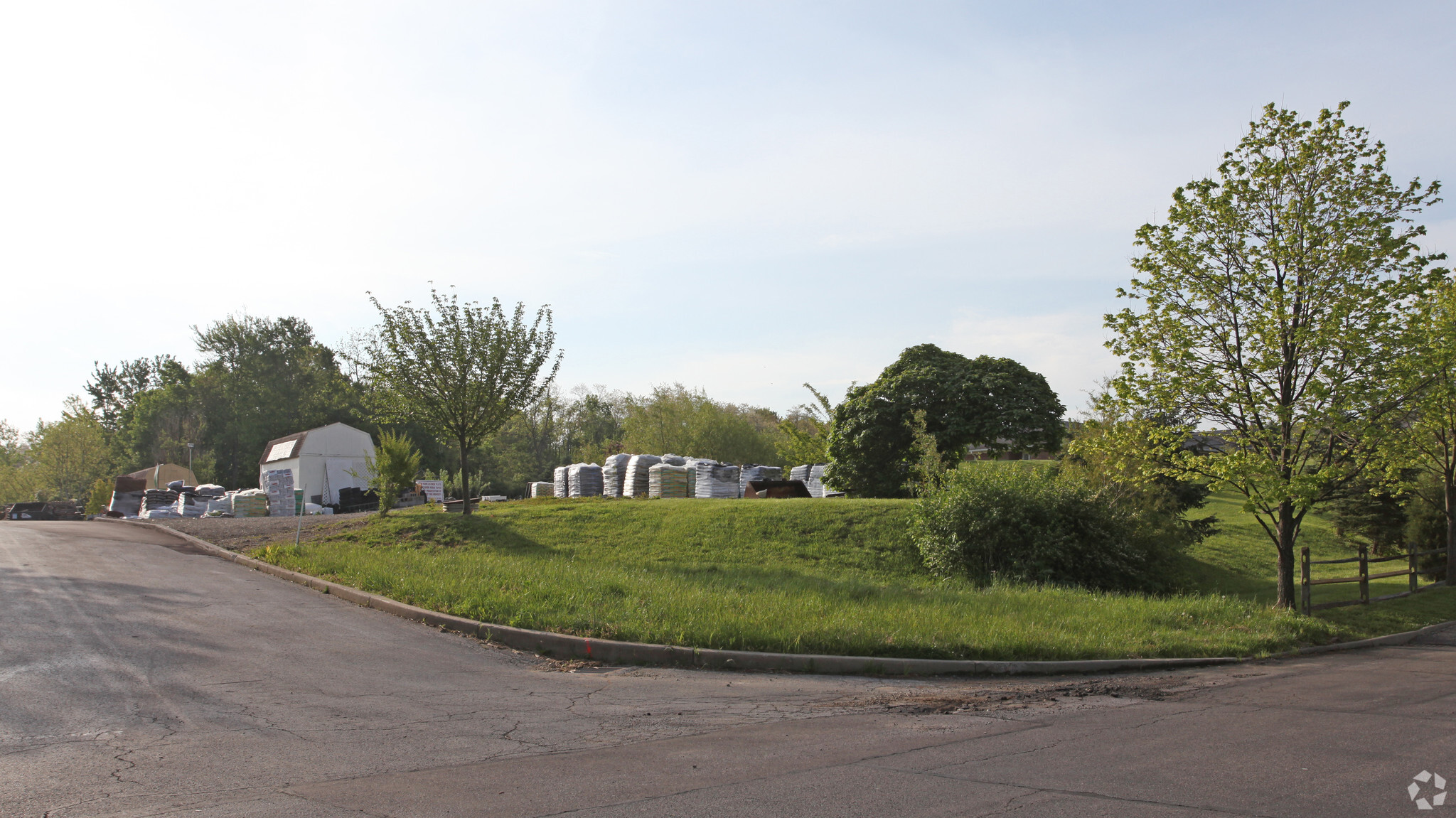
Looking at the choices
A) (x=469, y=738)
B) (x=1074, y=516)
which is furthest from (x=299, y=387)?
(x=469, y=738)

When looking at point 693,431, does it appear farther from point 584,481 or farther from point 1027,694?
point 1027,694

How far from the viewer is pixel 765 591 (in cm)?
1327

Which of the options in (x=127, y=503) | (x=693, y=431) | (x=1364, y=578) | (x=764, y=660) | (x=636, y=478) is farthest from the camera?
(x=693, y=431)

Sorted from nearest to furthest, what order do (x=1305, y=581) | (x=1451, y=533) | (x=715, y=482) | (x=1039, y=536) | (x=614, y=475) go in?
(x=1305, y=581), (x=1039, y=536), (x=1451, y=533), (x=715, y=482), (x=614, y=475)

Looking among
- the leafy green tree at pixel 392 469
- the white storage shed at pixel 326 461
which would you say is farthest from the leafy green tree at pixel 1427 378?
the white storage shed at pixel 326 461

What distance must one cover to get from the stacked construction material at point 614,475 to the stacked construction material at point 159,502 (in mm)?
18525

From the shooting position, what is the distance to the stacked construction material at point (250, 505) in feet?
118

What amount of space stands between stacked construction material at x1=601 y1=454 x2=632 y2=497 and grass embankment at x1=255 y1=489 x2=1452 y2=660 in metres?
11.7

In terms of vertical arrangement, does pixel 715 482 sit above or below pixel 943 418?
below

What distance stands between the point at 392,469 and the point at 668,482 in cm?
1241

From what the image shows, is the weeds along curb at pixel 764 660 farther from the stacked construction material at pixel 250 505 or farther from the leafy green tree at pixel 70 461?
the leafy green tree at pixel 70 461

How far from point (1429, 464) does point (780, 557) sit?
17546 millimetres

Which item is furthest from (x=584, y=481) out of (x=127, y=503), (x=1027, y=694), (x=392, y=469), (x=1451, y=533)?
(x=1027, y=694)

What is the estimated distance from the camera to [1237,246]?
14.9m
